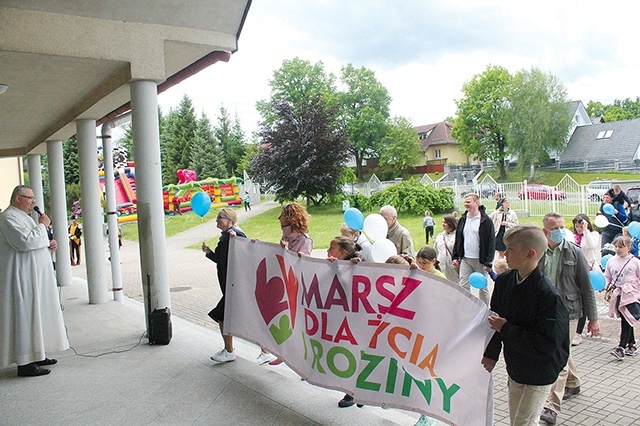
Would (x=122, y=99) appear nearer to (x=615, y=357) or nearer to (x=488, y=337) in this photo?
(x=488, y=337)

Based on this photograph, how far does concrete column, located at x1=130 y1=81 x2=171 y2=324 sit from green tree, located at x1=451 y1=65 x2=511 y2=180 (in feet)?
185

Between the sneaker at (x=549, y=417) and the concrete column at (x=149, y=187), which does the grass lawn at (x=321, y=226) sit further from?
the sneaker at (x=549, y=417)

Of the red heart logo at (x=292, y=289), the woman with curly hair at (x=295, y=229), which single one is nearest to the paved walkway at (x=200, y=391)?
the woman with curly hair at (x=295, y=229)

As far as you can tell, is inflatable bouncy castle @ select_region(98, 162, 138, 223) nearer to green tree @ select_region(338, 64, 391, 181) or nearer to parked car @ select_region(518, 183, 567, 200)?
parked car @ select_region(518, 183, 567, 200)

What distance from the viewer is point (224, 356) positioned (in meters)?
5.56

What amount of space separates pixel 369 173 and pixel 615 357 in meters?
65.2

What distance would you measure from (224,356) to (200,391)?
811 mm

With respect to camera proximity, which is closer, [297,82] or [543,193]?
[543,193]

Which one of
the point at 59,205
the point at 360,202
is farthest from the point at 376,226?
the point at 360,202

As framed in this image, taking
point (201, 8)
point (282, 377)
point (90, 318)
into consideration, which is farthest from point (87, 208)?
point (282, 377)

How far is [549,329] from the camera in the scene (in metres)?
2.89

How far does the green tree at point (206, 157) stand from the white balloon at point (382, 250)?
2078 inches

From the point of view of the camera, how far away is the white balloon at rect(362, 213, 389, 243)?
21.5 feet

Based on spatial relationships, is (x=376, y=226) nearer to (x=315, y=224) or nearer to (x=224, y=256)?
(x=224, y=256)
